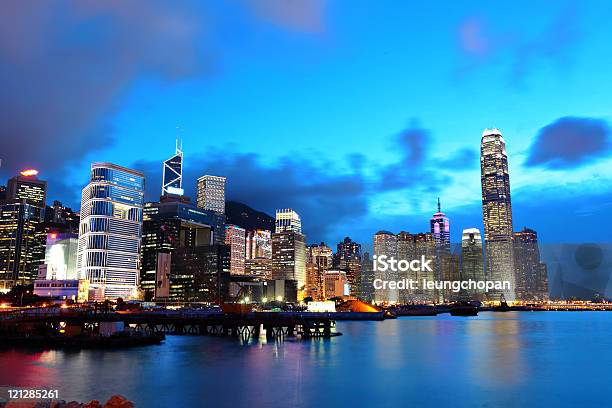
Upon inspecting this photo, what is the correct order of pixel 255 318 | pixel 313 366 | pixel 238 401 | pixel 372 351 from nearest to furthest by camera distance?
pixel 238 401, pixel 313 366, pixel 372 351, pixel 255 318

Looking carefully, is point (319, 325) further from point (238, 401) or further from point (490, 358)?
point (238, 401)

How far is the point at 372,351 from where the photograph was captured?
79.2 metres

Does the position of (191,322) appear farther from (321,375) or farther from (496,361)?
(496,361)

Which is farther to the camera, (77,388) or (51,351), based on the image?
(51,351)

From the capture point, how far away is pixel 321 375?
54.7m

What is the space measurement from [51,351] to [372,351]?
46.1m

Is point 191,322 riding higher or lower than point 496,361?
higher

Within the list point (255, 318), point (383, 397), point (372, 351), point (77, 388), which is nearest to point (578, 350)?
point (372, 351)

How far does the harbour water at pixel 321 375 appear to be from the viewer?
142 ft

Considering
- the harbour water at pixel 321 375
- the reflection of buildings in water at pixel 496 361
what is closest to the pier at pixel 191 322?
the harbour water at pixel 321 375

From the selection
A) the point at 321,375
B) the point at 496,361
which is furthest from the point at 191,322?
the point at 496,361

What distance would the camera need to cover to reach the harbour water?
43375 millimetres

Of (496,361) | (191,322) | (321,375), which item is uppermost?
(191,322)

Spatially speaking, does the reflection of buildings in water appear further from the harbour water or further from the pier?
the pier
